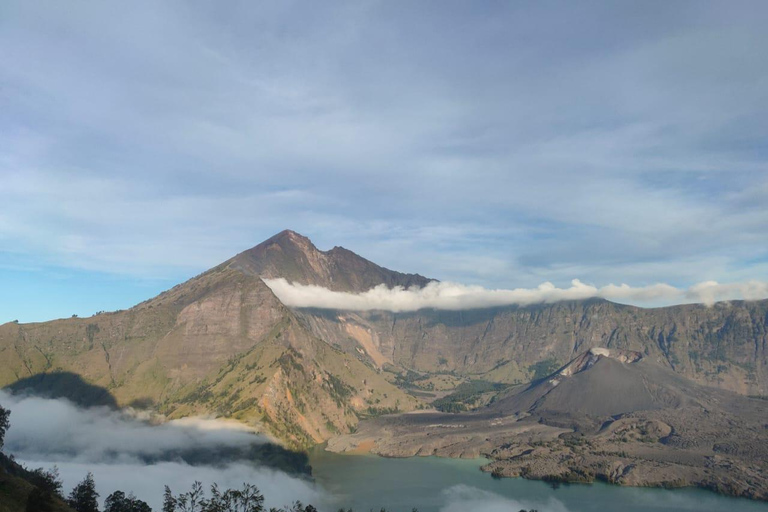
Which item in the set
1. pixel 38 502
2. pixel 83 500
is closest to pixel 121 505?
pixel 83 500

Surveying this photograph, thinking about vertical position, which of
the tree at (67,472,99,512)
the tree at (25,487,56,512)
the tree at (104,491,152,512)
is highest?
the tree at (25,487,56,512)

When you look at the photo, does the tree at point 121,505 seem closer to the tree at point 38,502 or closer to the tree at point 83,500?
the tree at point 83,500

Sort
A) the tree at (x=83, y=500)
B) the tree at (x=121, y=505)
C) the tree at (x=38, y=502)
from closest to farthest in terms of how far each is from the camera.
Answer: the tree at (x=38, y=502) → the tree at (x=83, y=500) → the tree at (x=121, y=505)

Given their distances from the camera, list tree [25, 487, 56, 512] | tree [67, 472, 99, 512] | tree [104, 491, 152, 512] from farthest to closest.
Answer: tree [104, 491, 152, 512], tree [67, 472, 99, 512], tree [25, 487, 56, 512]

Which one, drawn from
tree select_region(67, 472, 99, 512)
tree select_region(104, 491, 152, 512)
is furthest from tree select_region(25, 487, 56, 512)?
tree select_region(104, 491, 152, 512)

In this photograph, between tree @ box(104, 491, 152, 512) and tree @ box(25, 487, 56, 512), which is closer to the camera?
tree @ box(25, 487, 56, 512)

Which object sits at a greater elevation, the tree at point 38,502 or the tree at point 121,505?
the tree at point 38,502

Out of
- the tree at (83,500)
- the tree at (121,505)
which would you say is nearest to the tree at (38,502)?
the tree at (83,500)

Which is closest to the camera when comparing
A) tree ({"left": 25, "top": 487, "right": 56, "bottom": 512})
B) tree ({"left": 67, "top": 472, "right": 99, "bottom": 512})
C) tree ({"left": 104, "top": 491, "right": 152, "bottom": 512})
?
tree ({"left": 25, "top": 487, "right": 56, "bottom": 512})

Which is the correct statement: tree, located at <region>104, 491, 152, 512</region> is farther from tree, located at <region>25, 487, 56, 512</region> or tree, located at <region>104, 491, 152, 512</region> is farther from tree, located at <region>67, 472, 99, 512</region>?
tree, located at <region>25, 487, 56, 512</region>

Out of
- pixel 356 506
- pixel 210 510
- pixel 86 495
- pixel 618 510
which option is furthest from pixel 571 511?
pixel 86 495

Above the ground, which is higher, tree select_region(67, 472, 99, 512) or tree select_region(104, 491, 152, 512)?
tree select_region(67, 472, 99, 512)
